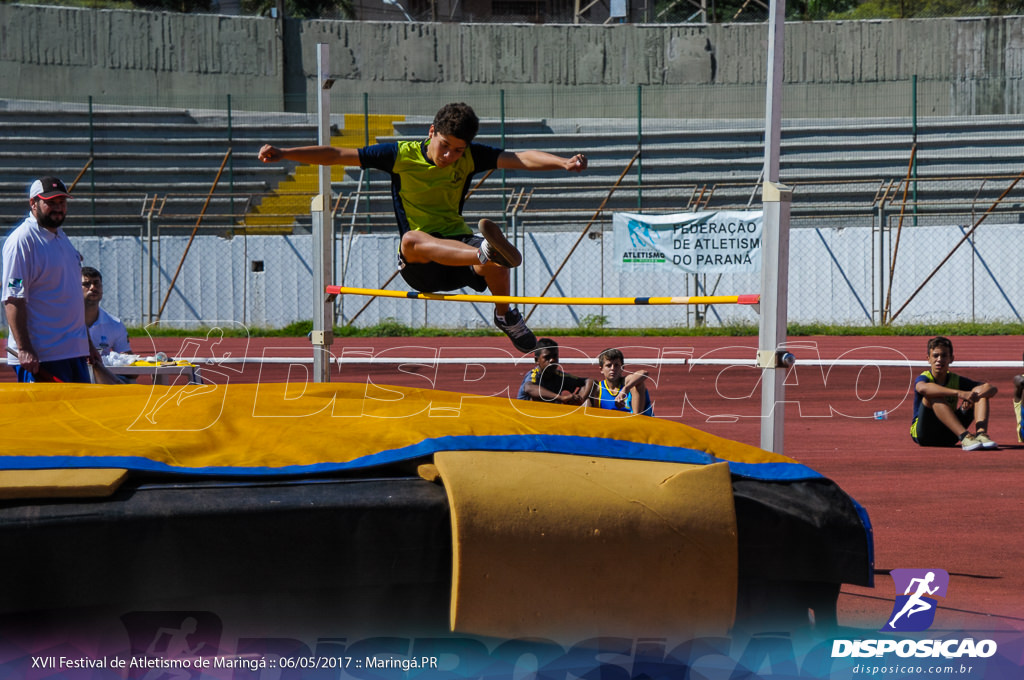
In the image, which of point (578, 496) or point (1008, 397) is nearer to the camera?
point (578, 496)

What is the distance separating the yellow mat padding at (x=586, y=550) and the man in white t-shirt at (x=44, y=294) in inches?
102

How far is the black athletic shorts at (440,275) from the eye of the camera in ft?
15.5

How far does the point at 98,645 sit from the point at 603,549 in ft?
4.20

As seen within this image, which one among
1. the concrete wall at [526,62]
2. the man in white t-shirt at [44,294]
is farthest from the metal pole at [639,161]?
the man in white t-shirt at [44,294]

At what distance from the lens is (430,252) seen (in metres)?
4.46

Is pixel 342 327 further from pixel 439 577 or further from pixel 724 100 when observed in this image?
pixel 439 577

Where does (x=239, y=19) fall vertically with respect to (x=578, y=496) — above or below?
above

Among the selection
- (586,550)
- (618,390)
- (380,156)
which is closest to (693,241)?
(618,390)

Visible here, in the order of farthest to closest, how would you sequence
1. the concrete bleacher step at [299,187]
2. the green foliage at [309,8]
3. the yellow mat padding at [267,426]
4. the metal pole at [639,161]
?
the green foliage at [309,8] < the concrete bleacher step at [299,187] < the metal pole at [639,161] < the yellow mat padding at [267,426]

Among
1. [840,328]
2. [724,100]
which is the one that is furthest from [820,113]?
[840,328]

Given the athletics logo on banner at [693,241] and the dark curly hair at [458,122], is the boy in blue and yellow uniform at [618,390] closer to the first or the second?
the dark curly hair at [458,122]

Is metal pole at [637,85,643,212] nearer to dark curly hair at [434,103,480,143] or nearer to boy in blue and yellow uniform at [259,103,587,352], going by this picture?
boy in blue and yellow uniform at [259,103,587,352]

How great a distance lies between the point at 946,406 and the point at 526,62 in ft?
59.0

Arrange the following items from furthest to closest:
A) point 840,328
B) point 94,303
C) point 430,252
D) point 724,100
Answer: point 724,100, point 840,328, point 94,303, point 430,252
